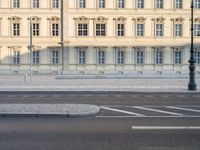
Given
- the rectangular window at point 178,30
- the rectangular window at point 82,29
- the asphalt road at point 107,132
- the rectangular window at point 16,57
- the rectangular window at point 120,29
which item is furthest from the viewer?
the rectangular window at point 178,30

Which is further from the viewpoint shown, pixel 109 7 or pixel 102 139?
pixel 109 7

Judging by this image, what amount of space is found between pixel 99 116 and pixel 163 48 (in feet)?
146

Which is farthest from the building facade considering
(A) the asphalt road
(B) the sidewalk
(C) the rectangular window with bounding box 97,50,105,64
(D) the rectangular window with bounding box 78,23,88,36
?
(A) the asphalt road

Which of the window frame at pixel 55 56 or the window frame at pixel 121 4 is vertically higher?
the window frame at pixel 121 4

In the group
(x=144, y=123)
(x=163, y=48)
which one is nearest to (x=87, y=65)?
(x=163, y=48)

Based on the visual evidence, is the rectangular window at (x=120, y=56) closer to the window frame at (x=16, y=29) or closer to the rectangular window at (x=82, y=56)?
the rectangular window at (x=82, y=56)

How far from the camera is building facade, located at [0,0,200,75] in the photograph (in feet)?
185

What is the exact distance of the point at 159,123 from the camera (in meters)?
12.4

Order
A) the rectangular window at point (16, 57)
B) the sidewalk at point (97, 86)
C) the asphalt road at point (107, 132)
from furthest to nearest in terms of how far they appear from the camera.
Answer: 1. the rectangular window at point (16, 57)
2. the sidewalk at point (97, 86)
3. the asphalt road at point (107, 132)

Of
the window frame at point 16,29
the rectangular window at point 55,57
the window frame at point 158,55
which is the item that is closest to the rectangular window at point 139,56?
the window frame at point 158,55

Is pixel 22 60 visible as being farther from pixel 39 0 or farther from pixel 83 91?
pixel 83 91

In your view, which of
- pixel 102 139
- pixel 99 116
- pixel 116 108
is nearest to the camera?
pixel 102 139

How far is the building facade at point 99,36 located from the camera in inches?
2219

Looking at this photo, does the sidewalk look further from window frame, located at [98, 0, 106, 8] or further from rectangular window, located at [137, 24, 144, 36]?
window frame, located at [98, 0, 106, 8]
